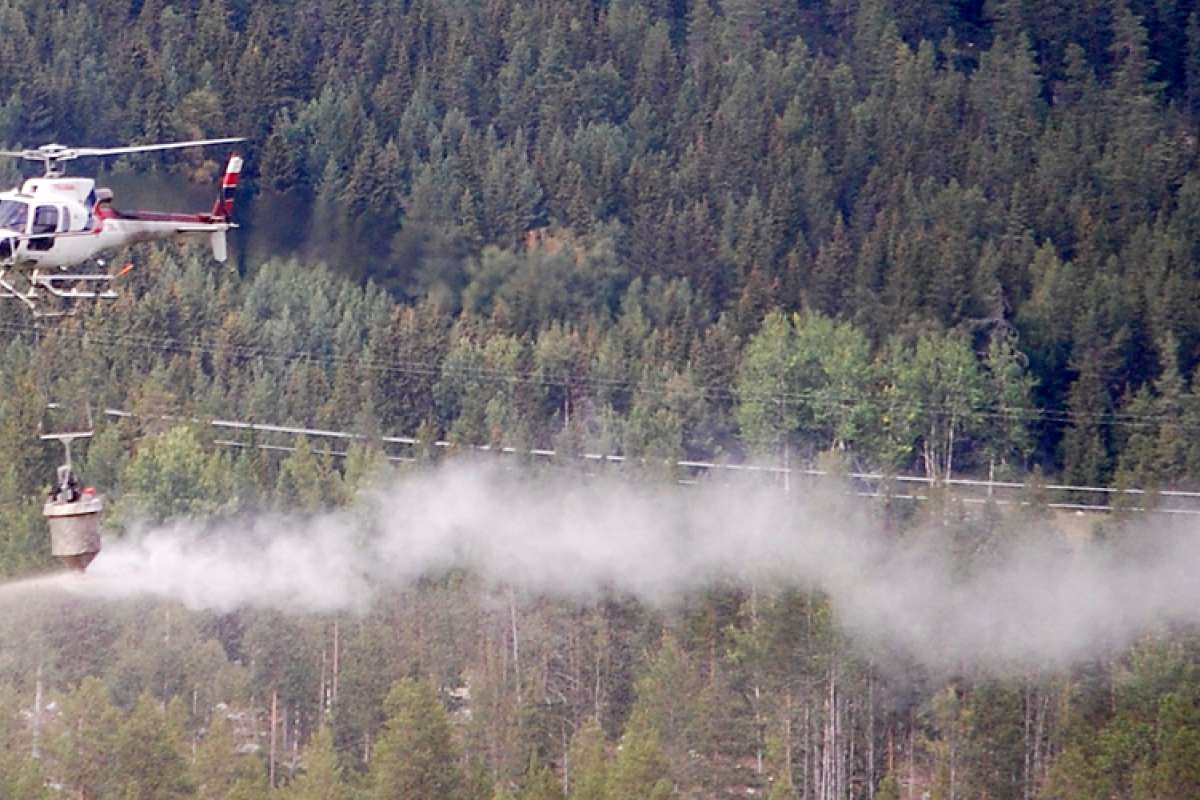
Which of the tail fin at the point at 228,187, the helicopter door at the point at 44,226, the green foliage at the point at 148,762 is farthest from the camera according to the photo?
the green foliage at the point at 148,762

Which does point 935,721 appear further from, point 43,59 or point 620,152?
point 43,59

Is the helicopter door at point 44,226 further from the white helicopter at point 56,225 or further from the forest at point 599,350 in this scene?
the forest at point 599,350

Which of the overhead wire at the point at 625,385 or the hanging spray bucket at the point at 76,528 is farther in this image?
the overhead wire at the point at 625,385

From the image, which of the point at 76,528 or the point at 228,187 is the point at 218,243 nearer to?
the point at 228,187

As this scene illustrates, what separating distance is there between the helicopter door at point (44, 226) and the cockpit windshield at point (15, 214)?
139mm

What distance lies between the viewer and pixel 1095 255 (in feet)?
247

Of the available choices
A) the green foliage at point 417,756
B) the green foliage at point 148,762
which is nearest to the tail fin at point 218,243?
the green foliage at point 417,756

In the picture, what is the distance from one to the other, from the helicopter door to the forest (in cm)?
2057

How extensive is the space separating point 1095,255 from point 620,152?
15.1 m

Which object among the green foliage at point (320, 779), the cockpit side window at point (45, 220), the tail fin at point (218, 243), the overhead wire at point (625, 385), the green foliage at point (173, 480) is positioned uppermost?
the cockpit side window at point (45, 220)

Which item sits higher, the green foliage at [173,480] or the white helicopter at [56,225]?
the white helicopter at [56,225]

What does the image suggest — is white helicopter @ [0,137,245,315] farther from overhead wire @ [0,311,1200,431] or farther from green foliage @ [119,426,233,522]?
overhead wire @ [0,311,1200,431]

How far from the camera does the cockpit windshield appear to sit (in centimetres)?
3288

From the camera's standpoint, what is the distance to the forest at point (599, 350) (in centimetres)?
5650
